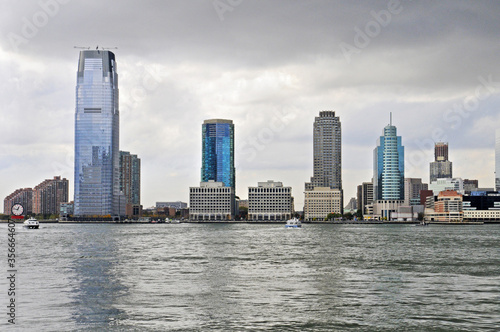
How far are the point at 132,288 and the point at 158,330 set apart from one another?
1574 cm

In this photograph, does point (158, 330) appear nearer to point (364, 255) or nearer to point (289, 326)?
point (289, 326)

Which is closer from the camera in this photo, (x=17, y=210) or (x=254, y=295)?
(x=17, y=210)

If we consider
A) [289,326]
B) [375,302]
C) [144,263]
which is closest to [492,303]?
[375,302]

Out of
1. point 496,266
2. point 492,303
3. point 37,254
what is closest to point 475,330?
point 492,303

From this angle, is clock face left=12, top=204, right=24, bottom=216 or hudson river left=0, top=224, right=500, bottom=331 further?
hudson river left=0, top=224, right=500, bottom=331

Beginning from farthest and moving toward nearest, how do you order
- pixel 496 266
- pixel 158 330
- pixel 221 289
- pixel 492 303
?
pixel 496 266 → pixel 221 289 → pixel 492 303 → pixel 158 330

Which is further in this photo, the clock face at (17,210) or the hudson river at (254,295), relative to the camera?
the hudson river at (254,295)

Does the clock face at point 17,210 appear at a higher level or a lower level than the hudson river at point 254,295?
higher

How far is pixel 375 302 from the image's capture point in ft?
133

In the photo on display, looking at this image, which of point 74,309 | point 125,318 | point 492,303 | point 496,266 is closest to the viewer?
point 125,318

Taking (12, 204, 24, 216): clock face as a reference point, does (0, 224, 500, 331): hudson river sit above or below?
below

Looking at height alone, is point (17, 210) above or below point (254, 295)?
above

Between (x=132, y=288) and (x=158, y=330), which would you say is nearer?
(x=158, y=330)

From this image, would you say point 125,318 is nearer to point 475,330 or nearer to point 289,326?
point 289,326
